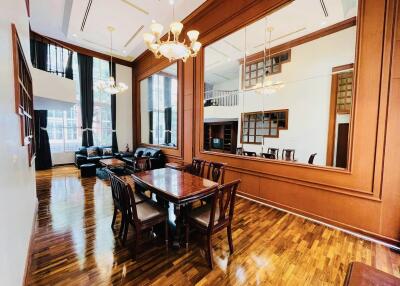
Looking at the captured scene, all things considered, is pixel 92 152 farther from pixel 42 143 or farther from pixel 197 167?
pixel 197 167

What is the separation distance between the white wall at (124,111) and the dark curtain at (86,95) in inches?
40.4

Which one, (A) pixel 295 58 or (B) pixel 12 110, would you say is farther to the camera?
(A) pixel 295 58

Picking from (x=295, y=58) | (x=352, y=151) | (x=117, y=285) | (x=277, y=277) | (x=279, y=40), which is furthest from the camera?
(x=279, y=40)

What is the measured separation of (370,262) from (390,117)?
1700mm

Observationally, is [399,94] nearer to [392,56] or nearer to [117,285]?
[392,56]

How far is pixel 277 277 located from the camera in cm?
176

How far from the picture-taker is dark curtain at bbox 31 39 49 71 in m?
5.65

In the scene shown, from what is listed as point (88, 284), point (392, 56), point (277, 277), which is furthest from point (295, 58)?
point (88, 284)

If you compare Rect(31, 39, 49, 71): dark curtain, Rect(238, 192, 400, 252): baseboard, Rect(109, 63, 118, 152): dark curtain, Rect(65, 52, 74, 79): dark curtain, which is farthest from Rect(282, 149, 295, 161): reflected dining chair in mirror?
Rect(31, 39, 49, 71): dark curtain

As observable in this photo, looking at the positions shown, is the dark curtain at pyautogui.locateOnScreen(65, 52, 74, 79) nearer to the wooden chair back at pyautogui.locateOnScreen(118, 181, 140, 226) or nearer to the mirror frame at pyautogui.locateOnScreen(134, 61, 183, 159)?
the mirror frame at pyautogui.locateOnScreen(134, 61, 183, 159)

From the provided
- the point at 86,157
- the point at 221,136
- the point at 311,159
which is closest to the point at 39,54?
the point at 86,157

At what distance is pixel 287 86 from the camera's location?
3760 millimetres

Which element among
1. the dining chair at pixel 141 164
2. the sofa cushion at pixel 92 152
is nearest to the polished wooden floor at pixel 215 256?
the dining chair at pixel 141 164

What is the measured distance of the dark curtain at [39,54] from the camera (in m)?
5.65
